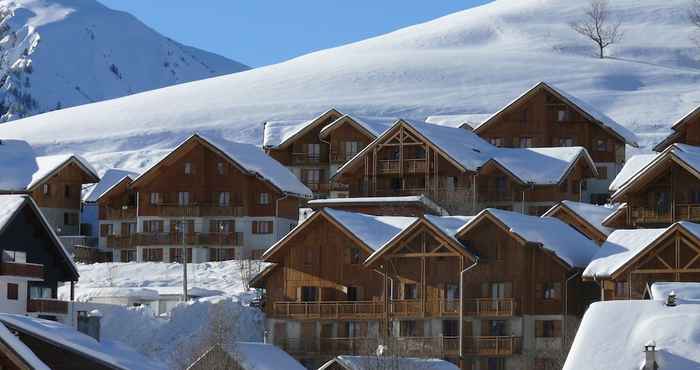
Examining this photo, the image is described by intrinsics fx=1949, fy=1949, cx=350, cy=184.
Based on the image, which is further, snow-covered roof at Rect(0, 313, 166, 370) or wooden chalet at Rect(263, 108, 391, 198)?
wooden chalet at Rect(263, 108, 391, 198)

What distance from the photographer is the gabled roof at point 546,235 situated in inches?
2808

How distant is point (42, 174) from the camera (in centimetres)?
10138

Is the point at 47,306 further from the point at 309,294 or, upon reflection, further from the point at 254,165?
the point at 254,165

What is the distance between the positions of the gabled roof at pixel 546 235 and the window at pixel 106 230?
101 ft

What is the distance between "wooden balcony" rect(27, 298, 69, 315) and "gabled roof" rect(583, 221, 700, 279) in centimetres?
1787

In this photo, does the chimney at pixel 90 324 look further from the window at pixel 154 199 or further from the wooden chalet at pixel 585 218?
the window at pixel 154 199

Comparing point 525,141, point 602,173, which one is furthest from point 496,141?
point 602,173

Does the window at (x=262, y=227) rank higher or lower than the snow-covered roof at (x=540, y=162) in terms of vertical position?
lower

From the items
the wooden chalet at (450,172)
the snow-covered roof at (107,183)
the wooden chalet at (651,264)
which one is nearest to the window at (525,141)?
the wooden chalet at (450,172)

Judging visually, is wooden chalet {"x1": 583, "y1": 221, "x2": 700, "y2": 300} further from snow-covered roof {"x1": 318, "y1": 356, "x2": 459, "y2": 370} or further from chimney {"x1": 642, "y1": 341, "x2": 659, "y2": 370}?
chimney {"x1": 642, "y1": 341, "x2": 659, "y2": 370}

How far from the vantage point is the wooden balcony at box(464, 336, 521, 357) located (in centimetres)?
7069

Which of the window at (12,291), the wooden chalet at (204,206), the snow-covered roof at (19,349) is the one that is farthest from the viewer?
the wooden chalet at (204,206)

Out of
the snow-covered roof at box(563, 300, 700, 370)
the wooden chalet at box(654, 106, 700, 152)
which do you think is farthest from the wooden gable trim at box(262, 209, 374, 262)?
the snow-covered roof at box(563, 300, 700, 370)

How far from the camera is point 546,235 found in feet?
238
